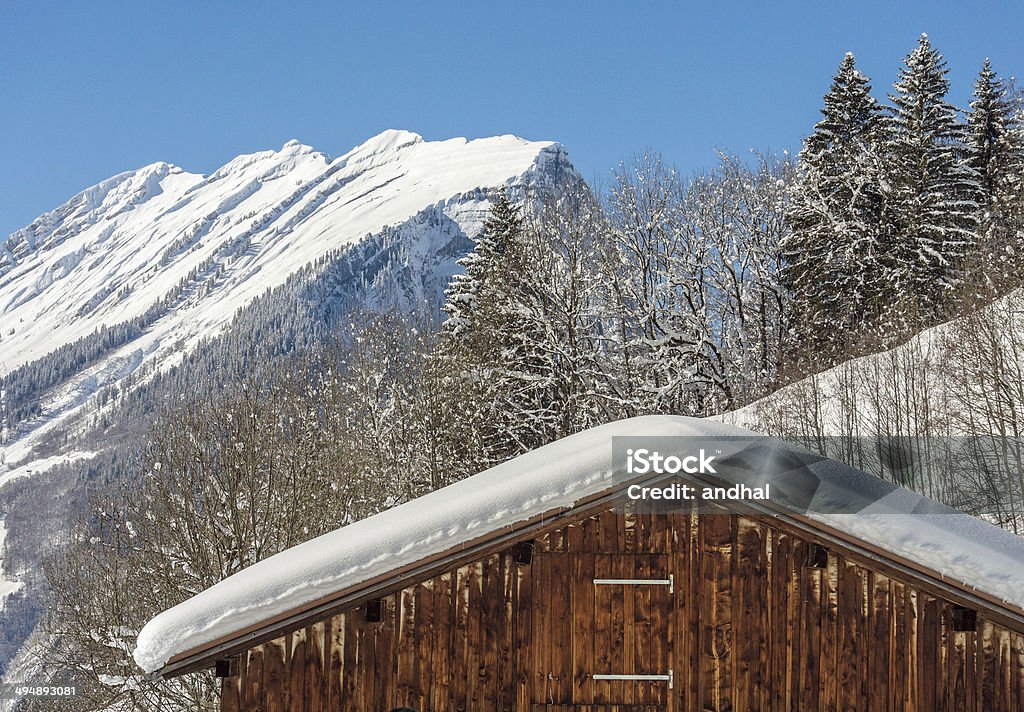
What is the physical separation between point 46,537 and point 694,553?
501 ft

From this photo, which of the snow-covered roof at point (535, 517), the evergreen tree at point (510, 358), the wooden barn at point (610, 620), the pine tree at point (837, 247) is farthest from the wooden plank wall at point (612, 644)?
the pine tree at point (837, 247)

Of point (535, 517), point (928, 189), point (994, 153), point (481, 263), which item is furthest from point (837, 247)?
point (535, 517)

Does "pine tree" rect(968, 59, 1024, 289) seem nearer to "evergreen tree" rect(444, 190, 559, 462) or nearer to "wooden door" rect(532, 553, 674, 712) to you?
"evergreen tree" rect(444, 190, 559, 462)

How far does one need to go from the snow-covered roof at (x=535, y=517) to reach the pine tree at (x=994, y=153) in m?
24.1

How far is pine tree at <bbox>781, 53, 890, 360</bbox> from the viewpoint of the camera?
3070cm

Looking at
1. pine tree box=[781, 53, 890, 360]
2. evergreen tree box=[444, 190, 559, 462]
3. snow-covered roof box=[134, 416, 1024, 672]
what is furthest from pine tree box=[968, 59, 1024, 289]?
snow-covered roof box=[134, 416, 1024, 672]

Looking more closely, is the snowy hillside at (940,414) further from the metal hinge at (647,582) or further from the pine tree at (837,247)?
the metal hinge at (647,582)

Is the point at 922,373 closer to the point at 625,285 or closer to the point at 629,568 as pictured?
the point at 625,285

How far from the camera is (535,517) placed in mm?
7785

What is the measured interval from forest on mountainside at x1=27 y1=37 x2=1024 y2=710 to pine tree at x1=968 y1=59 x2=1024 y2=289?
0.11 meters

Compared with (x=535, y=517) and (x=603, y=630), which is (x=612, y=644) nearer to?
(x=603, y=630)

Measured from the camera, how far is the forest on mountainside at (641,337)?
22.9 metres

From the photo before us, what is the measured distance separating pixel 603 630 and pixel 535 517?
1.34m

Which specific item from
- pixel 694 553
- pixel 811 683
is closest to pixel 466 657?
pixel 694 553
